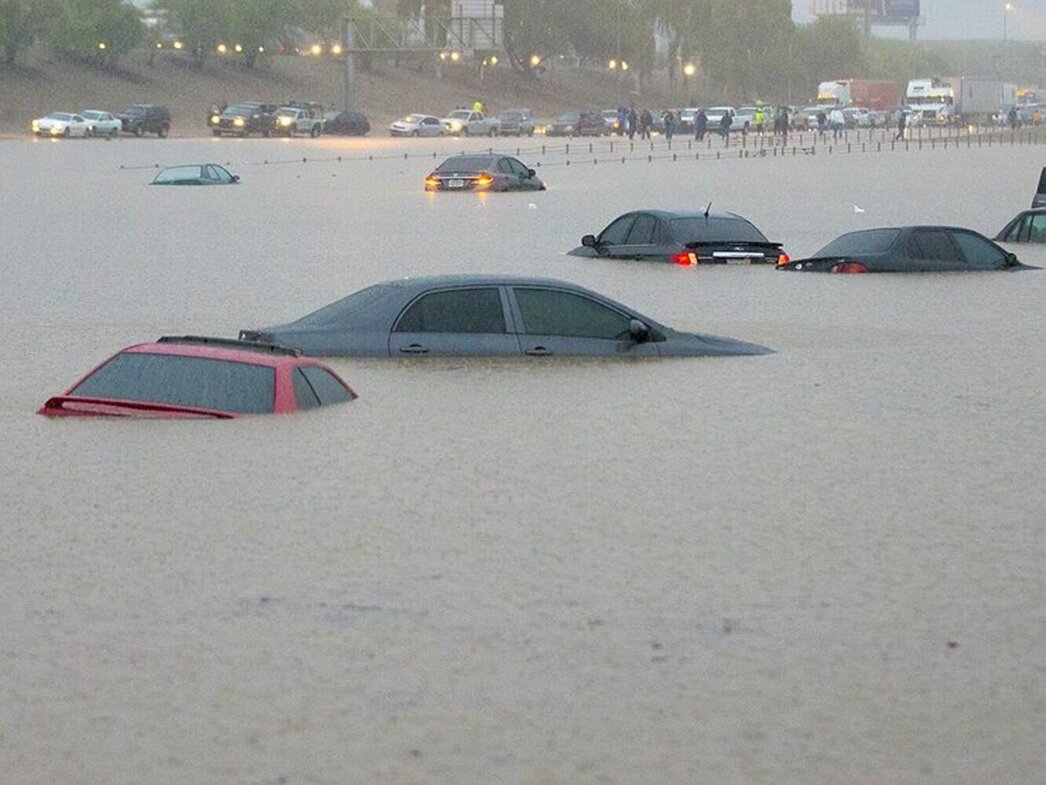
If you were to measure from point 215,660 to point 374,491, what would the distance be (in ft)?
15.5

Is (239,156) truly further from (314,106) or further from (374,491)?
(374,491)

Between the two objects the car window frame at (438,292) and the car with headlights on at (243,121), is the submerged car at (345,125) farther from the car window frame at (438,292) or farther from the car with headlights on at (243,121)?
the car window frame at (438,292)

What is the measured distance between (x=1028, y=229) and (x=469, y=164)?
24.2 meters

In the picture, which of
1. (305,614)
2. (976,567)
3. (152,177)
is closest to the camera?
(305,614)

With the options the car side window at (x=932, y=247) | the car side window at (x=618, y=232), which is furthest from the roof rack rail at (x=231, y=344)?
the car side window at (x=618, y=232)

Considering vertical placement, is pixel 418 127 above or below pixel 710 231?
→ below

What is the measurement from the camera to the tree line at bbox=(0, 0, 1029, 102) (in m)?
115

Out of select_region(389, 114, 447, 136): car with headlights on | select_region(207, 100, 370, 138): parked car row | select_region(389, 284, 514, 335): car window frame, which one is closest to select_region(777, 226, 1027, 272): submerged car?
select_region(389, 284, 514, 335): car window frame

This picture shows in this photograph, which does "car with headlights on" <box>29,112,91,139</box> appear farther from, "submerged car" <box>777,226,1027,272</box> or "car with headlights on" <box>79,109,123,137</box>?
"submerged car" <box>777,226,1027,272</box>

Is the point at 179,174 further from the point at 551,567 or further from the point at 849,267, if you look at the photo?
the point at 551,567

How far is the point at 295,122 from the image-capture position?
4208 inches

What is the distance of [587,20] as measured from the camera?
165375 millimetres

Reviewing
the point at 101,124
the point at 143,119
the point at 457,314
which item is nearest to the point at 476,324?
the point at 457,314

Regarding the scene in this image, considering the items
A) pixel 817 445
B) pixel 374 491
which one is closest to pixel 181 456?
pixel 374 491
